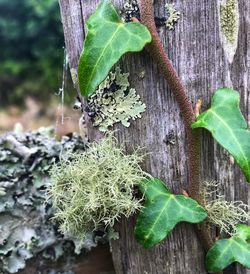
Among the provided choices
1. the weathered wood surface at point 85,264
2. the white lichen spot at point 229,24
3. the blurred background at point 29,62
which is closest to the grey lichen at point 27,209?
the weathered wood surface at point 85,264

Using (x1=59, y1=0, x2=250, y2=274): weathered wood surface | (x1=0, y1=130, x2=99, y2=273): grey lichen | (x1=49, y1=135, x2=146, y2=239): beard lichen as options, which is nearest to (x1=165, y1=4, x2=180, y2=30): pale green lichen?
(x1=59, y1=0, x2=250, y2=274): weathered wood surface

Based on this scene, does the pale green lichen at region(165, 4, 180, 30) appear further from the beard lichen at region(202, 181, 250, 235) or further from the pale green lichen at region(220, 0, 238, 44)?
the beard lichen at region(202, 181, 250, 235)

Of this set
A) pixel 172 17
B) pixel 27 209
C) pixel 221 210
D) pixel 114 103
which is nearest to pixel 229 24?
pixel 172 17

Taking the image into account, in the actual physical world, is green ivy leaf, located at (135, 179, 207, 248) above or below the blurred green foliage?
below

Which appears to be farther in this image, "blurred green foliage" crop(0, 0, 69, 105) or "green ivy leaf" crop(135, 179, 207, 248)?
"blurred green foliage" crop(0, 0, 69, 105)

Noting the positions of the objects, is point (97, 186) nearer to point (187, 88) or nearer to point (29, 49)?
point (187, 88)

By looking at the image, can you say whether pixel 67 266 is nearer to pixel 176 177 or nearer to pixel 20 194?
pixel 20 194

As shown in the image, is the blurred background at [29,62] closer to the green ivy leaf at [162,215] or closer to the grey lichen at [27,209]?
the grey lichen at [27,209]
